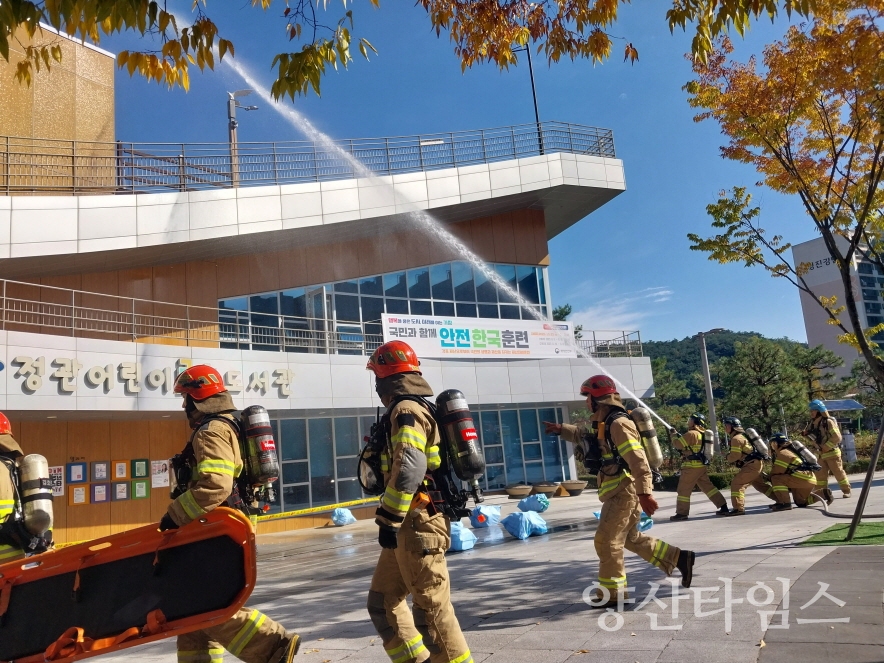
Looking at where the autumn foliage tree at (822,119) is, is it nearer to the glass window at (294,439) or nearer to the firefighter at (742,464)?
the firefighter at (742,464)

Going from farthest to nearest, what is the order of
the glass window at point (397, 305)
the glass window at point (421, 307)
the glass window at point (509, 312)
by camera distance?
the glass window at point (509, 312), the glass window at point (421, 307), the glass window at point (397, 305)

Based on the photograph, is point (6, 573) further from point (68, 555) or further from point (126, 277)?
point (126, 277)

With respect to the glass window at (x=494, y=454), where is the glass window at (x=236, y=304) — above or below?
above

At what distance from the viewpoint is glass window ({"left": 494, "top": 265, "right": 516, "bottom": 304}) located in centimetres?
2312

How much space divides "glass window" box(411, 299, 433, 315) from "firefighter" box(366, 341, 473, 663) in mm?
17229

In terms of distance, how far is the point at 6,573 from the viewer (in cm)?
421

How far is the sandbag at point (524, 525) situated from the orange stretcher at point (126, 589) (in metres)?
7.79

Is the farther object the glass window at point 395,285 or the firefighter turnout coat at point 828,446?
the glass window at point 395,285

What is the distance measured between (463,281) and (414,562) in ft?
62.2

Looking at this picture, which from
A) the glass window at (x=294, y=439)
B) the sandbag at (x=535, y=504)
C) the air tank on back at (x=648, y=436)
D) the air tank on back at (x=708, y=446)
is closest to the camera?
the air tank on back at (x=648, y=436)

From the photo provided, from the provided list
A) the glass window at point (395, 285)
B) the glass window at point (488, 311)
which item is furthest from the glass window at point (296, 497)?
the glass window at point (488, 311)

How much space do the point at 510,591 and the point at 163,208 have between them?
527 inches

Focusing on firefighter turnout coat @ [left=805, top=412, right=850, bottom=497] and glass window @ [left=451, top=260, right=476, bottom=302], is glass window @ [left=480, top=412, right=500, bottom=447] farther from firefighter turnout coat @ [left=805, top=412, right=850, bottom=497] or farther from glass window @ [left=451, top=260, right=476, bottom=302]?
firefighter turnout coat @ [left=805, top=412, right=850, bottom=497]

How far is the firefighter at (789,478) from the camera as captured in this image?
11828 millimetres
